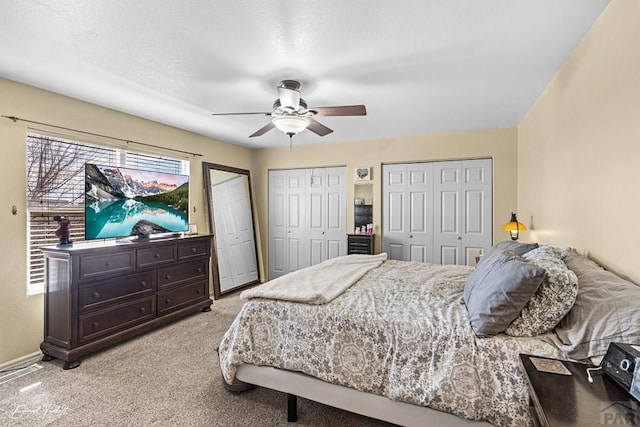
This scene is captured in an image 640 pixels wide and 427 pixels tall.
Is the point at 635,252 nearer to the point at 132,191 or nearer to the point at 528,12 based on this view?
the point at 528,12

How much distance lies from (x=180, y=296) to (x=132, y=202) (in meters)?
1.21

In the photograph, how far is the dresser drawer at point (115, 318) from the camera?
268cm

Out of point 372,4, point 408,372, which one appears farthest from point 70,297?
point 372,4

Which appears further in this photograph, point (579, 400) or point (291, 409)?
point (291, 409)

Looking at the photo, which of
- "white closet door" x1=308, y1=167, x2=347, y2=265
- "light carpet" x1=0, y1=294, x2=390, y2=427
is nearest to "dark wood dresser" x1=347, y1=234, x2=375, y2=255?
"white closet door" x1=308, y1=167, x2=347, y2=265

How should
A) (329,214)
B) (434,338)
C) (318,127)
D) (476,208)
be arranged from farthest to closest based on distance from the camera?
(329,214)
(476,208)
(318,127)
(434,338)

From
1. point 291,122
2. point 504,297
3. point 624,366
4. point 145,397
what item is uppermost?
point 291,122

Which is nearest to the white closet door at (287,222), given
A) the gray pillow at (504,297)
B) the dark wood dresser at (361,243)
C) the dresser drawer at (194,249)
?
the dark wood dresser at (361,243)

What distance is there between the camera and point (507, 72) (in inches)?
99.0

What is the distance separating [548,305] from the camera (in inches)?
56.2

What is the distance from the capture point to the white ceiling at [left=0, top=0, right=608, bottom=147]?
173 centimetres

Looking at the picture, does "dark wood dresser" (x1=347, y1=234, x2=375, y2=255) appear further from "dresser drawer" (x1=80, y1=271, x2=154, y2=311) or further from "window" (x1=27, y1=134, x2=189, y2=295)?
"window" (x1=27, y1=134, x2=189, y2=295)

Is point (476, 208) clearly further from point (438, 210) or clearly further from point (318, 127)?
point (318, 127)

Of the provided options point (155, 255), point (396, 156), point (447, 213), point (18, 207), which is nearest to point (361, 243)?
point (447, 213)
